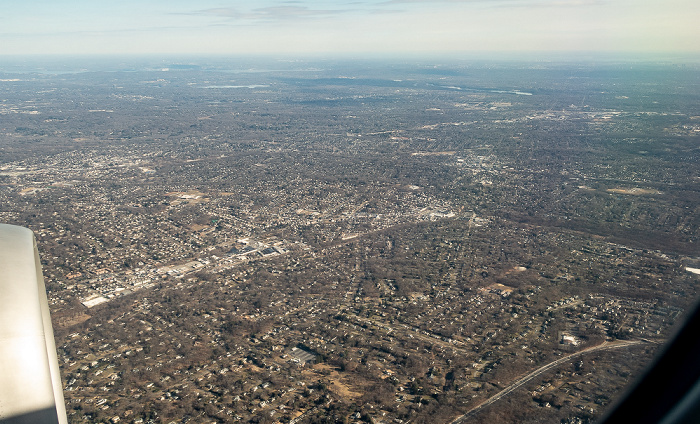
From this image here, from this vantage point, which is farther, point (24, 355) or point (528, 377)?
point (528, 377)

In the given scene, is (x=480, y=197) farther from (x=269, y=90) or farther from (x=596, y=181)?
(x=269, y=90)

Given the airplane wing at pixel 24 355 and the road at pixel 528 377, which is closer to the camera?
the airplane wing at pixel 24 355

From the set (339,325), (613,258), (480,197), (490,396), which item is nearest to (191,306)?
(339,325)

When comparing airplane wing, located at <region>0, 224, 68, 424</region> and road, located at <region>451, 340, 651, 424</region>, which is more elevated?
airplane wing, located at <region>0, 224, 68, 424</region>

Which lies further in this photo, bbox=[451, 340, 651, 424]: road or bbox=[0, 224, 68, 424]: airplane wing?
bbox=[451, 340, 651, 424]: road

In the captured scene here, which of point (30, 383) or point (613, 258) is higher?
point (30, 383)

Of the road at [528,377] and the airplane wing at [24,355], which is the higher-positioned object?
the airplane wing at [24,355]

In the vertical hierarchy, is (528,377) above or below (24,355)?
below

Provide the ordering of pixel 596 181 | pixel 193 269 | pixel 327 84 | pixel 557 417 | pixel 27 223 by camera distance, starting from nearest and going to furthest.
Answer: pixel 557 417 < pixel 193 269 < pixel 27 223 < pixel 596 181 < pixel 327 84
